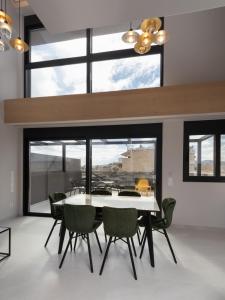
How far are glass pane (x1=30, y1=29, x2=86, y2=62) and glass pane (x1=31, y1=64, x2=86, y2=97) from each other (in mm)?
329

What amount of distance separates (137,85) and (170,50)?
1047 mm

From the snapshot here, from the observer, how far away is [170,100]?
3977 millimetres

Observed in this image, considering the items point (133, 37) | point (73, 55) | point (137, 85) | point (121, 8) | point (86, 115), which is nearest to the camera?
point (121, 8)

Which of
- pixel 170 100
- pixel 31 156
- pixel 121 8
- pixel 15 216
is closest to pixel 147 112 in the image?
pixel 170 100

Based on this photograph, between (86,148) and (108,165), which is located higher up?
(86,148)

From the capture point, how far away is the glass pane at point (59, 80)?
525cm

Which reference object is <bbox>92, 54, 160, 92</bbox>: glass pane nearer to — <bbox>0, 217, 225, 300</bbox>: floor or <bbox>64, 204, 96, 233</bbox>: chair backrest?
<bbox>64, 204, 96, 233</bbox>: chair backrest

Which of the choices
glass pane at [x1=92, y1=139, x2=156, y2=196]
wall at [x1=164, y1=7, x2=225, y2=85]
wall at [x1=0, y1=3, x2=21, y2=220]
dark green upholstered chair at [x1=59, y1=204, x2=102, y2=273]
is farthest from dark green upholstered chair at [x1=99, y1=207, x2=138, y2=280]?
wall at [x1=0, y1=3, x2=21, y2=220]

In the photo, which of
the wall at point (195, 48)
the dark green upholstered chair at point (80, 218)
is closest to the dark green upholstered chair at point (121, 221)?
the dark green upholstered chair at point (80, 218)

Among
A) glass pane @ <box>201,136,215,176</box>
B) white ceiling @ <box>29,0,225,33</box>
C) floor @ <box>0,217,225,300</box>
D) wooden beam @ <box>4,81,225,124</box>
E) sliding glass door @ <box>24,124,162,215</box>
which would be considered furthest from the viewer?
sliding glass door @ <box>24,124,162,215</box>

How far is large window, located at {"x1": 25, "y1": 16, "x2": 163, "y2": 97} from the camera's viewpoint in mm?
4941

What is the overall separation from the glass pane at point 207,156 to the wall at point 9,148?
180 inches

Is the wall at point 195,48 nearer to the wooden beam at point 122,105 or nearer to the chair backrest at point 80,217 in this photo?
the wooden beam at point 122,105

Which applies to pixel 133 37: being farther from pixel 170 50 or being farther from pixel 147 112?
pixel 170 50
